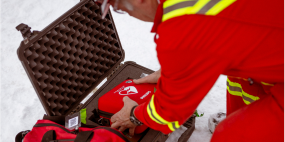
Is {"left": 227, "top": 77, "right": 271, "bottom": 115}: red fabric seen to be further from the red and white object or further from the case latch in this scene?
the case latch

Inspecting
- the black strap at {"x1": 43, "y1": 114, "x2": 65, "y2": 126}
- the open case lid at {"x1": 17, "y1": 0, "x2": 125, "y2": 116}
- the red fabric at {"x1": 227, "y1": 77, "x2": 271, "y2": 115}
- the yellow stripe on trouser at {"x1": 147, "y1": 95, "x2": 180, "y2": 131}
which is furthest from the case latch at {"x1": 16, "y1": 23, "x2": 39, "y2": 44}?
the red fabric at {"x1": 227, "y1": 77, "x2": 271, "y2": 115}

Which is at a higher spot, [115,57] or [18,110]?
[115,57]

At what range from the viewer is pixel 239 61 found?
0.58 metres

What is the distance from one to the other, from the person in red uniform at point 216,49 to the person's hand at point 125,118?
254 millimetres

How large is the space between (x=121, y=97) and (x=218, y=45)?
0.66m

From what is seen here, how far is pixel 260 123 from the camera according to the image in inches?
28.7

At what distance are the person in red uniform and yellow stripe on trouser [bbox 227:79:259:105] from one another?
18 cm

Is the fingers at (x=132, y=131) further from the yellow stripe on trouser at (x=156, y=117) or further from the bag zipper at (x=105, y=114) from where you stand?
the yellow stripe on trouser at (x=156, y=117)

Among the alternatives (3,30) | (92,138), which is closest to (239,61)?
(92,138)

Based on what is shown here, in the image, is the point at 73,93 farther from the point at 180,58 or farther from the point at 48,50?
the point at 180,58

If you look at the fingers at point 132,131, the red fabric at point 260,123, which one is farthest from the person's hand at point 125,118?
the red fabric at point 260,123

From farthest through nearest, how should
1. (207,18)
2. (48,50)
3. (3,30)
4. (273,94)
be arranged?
(3,30)
(48,50)
(273,94)
(207,18)

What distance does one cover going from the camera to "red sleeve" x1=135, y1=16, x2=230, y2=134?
541 millimetres

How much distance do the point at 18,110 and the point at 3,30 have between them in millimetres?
1009
